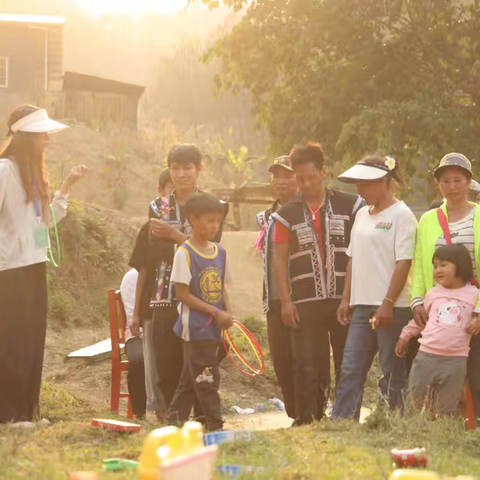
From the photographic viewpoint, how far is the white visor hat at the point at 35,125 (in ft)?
Answer: 22.7

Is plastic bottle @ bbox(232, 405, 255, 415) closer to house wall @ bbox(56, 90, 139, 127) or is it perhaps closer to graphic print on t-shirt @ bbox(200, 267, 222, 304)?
graphic print on t-shirt @ bbox(200, 267, 222, 304)

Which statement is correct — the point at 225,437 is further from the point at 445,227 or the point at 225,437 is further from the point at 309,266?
the point at 445,227

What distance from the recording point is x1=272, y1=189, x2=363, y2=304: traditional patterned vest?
24.2ft

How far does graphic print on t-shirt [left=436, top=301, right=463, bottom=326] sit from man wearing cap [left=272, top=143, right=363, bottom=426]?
801mm

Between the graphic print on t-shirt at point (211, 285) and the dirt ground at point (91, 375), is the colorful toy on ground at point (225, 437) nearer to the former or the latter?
the graphic print on t-shirt at point (211, 285)

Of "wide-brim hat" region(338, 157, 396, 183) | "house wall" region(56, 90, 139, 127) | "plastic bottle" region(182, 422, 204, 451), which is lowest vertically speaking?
"plastic bottle" region(182, 422, 204, 451)

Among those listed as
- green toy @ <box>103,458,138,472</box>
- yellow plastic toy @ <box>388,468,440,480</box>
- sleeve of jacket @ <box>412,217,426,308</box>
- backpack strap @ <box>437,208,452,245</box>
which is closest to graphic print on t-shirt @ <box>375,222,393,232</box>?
sleeve of jacket @ <box>412,217,426,308</box>

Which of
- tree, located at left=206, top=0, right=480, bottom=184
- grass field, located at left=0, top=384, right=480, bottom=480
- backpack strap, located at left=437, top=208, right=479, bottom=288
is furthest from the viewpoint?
tree, located at left=206, top=0, right=480, bottom=184

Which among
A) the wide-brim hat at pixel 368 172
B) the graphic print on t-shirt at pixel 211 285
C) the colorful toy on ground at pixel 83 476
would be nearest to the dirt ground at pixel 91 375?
the graphic print on t-shirt at pixel 211 285

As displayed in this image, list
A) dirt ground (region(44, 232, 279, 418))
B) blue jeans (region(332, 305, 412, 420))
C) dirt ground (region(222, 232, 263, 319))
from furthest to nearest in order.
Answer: dirt ground (region(222, 232, 263, 319)) → dirt ground (region(44, 232, 279, 418)) → blue jeans (region(332, 305, 412, 420))

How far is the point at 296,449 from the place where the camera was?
559 centimetres

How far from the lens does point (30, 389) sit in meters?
6.97

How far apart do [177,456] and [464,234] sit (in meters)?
3.51

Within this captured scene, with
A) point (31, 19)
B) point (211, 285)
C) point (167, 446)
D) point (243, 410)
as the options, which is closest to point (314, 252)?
point (211, 285)
